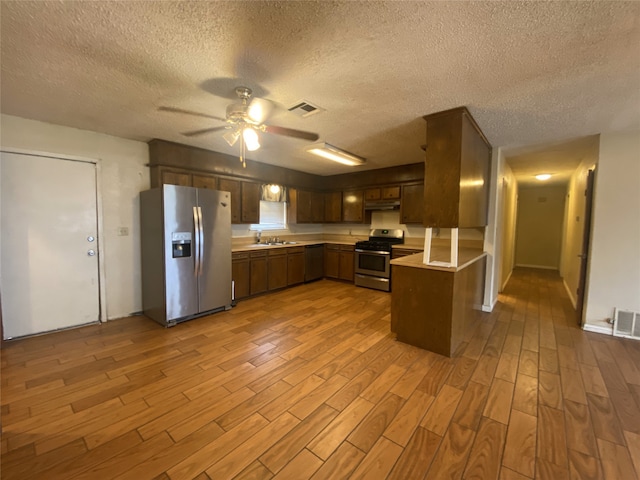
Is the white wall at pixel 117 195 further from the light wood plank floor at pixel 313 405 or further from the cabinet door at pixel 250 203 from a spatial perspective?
the cabinet door at pixel 250 203

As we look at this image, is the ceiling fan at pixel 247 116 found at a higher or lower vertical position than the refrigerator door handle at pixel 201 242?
higher

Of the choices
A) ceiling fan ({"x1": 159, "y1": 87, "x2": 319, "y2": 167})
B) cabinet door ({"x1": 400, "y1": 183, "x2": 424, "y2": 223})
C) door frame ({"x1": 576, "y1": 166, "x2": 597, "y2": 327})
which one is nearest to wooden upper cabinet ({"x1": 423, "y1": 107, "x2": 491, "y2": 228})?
ceiling fan ({"x1": 159, "y1": 87, "x2": 319, "y2": 167})

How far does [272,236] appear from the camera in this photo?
5.69 metres

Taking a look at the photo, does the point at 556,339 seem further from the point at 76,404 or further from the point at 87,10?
the point at 87,10

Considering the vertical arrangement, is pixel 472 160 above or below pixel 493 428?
above

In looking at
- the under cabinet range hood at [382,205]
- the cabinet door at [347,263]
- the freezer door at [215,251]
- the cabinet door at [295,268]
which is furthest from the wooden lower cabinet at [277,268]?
the under cabinet range hood at [382,205]

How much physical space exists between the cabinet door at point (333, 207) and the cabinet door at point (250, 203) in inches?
77.7

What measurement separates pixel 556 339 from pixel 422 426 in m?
2.47

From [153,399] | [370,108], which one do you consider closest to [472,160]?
[370,108]

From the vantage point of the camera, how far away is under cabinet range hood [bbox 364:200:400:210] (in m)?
5.49

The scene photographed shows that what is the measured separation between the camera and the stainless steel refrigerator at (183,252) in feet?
11.0

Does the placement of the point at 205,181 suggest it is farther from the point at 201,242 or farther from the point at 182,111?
the point at 182,111

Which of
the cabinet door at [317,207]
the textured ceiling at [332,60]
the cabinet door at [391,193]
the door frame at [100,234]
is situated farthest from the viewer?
the cabinet door at [317,207]

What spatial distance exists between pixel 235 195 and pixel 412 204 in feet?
10.9
